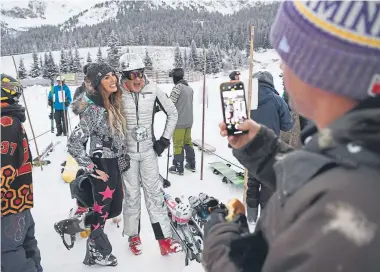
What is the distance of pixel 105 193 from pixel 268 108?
2.06 m

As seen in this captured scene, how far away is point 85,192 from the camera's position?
3.38 metres

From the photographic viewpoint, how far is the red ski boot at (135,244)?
144 inches

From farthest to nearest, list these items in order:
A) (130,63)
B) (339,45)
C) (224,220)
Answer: (130,63)
(224,220)
(339,45)

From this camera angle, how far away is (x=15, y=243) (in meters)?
2.64

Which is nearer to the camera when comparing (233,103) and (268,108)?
(233,103)

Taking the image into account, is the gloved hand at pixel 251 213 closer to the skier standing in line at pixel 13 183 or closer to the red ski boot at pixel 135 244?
the red ski boot at pixel 135 244

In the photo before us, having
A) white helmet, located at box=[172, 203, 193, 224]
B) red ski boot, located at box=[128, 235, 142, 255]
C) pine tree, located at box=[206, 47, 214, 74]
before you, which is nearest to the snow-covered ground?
red ski boot, located at box=[128, 235, 142, 255]

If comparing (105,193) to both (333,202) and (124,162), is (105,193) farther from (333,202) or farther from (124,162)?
(333,202)

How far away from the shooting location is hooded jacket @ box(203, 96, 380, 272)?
0.60 m

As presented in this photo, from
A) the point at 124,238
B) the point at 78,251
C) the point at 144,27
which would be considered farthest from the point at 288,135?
the point at 144,27

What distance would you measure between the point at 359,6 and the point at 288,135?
13.5ft

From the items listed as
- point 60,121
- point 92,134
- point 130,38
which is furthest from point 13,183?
point 130,38

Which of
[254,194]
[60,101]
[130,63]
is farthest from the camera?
[60,101]

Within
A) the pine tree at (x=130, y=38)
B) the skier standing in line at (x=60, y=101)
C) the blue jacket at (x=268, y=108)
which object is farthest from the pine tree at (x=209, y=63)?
the blue jacket at (x=268, y=108)
